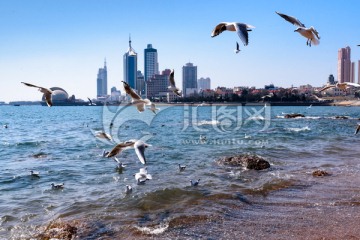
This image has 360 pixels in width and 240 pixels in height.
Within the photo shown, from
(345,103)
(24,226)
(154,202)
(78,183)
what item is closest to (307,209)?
(154,202)

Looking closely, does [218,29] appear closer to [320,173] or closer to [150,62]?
[320,173]

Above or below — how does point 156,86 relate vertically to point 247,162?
above

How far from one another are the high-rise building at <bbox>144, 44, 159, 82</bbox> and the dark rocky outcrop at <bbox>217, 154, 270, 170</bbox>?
15539 millimetres

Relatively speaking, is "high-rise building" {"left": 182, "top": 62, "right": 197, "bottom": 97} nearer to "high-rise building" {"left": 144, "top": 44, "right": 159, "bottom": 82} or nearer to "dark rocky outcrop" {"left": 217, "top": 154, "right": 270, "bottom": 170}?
"high-rise building" {"left": 144, "top": 44, "right": 159, "bottom": 82}

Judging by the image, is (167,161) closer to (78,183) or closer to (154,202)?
(78,183)

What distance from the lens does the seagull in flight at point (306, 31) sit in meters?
→ 6.85

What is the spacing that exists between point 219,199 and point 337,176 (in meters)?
4.54

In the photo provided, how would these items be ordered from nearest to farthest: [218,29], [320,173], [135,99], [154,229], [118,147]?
[218,29], [154,229], [118,147], [135,99], [320,173]

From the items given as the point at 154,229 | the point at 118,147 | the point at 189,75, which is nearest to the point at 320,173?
the point at 154,229

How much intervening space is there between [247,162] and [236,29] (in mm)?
8495

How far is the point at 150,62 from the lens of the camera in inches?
1245

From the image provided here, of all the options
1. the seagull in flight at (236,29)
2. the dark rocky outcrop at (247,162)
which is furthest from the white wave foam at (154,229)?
the dark rocky outcrop at (247,162)

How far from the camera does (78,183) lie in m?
11.9

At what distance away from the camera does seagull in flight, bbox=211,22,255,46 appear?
221 inches
